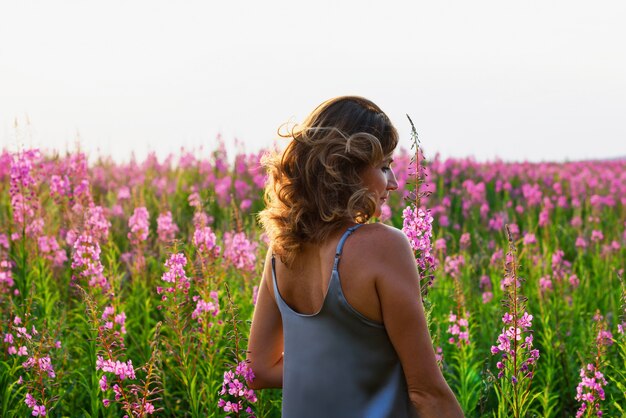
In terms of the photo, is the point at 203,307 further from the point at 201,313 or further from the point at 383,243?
the point at 383,243

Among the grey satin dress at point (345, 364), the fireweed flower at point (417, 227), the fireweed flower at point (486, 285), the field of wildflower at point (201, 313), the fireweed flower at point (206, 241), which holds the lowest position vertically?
the fireweed flower at point (486, 285)

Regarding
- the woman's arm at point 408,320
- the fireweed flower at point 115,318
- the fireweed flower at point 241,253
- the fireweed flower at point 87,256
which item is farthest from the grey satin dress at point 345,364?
the fireweed flower at point 241,253

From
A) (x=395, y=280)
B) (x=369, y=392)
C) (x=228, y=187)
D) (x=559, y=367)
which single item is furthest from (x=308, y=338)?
(x=228, y=187)

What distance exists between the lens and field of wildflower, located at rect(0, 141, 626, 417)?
3.34 metres

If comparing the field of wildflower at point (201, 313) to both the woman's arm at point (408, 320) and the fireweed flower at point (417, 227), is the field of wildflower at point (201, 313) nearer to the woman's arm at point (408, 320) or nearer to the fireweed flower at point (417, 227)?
the fireweed flower at point (417, 227)

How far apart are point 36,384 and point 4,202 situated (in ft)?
19.9

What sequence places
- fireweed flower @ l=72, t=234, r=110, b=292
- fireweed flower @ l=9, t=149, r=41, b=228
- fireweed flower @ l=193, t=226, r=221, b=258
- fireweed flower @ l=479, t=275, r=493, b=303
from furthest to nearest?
fireweed flower @ l=479, t=275, r=493, b=303, fireweed flower @ l=9, t=149, r=41, b=228, fireweed flower @ l=72, t=234, r=110, b=292, fireweed flower @ l=193, t=226, r=221, b=258

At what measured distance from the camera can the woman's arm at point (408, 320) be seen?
2.19 m

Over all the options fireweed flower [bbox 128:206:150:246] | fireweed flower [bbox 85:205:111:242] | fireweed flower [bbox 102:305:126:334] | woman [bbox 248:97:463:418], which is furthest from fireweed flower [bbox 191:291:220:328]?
fireweed flower [bbox 128:206:150:246]

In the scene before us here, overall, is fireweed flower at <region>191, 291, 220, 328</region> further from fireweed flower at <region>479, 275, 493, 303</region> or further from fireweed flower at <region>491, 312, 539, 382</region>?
fireweed flower at <region>479, 275, 493, 303</region>

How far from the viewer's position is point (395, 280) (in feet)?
7.19

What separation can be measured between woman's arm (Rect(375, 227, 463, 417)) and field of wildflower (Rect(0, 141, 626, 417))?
0.58 meters

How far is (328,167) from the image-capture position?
7.73 feet

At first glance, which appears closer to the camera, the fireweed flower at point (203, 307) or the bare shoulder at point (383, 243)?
the bare shoulder at point (383, 243)
